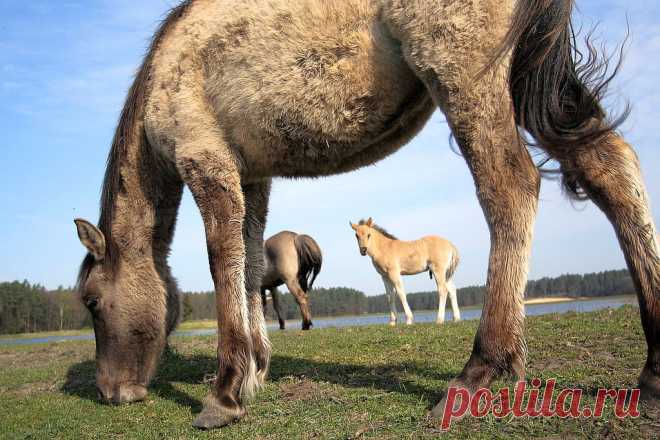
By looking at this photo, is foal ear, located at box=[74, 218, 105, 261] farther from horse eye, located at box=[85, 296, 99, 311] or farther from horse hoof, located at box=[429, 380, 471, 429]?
horse hoof, located at box=[429, 380, 471, 429]

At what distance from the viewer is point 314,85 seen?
148 inches

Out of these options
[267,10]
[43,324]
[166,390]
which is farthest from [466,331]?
[43,324]

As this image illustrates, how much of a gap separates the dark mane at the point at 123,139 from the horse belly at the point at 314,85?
0.96 meters

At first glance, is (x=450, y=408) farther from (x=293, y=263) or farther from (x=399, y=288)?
(x=293, y=263)

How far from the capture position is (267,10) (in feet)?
13.2

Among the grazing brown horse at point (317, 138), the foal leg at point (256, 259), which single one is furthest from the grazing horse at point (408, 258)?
the grazing brown horse at point (317, 138)

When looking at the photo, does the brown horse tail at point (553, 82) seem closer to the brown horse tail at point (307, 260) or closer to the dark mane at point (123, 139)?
the dark mane at point (123, 139)

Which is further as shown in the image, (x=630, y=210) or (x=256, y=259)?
(x=256, y=259)

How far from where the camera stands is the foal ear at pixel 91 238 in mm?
5055

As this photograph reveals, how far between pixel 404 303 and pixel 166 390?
9.54 metres

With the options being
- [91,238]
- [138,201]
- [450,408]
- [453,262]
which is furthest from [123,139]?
[453,262]

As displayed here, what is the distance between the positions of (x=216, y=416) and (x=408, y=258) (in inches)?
485

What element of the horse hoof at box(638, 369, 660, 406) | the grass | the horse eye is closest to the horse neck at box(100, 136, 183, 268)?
the horse eye

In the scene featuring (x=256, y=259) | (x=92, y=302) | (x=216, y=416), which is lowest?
(x=216, y=416)
